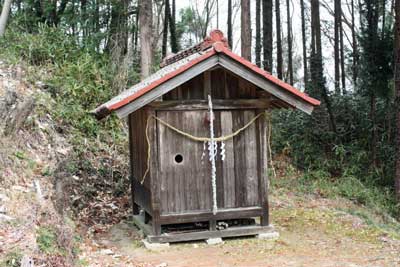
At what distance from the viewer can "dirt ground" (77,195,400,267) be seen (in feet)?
21.7

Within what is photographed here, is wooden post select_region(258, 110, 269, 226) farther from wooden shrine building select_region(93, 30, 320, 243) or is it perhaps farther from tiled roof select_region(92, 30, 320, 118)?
tiled roof select_region(92, 30, 320, 118)

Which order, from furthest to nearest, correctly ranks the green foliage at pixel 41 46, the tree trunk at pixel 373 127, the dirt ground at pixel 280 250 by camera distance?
the tree trunk at pixel 373 127 < the green foliage at pixel 41 46 < the dirt ground at pixel 280 250

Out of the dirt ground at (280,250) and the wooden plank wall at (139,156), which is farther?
the wooden plank wall at (139,156)

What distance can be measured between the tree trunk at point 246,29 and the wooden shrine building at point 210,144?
5575 mm

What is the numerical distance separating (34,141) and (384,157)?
1034 centimetres

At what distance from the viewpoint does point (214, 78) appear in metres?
7.78

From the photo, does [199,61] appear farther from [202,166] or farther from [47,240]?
[47,240]

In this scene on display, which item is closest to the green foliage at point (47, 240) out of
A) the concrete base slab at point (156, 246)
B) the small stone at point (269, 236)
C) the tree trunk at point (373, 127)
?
the concrete base slab at point (156, 246)

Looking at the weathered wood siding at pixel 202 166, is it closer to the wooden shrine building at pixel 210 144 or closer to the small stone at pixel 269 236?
the wooden shrine building at pixel 210 144

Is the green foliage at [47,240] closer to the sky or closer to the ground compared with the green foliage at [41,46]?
closer to the ground

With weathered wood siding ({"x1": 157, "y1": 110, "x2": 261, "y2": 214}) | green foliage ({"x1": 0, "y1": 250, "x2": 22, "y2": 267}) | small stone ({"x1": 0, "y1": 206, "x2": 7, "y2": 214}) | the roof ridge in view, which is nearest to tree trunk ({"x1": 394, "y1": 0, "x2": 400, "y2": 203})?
weathered wood siding ({"x1": 157, "y1": 110, "x2": 261, "y2": 214})

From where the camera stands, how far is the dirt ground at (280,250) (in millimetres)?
6609

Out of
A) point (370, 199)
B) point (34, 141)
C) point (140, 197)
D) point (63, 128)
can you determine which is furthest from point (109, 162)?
point (370, 199)

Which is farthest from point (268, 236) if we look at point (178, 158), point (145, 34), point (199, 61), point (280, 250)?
point (145, 34)
